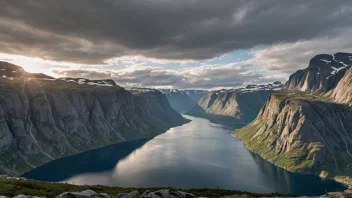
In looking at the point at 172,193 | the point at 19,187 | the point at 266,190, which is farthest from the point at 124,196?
the point at 266,190

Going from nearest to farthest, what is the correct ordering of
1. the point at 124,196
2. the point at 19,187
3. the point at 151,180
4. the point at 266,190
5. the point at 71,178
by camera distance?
the point at 124,196 < the point at 19,187 < the point at 266,190 < the point at 151,180 < the point at 71,178

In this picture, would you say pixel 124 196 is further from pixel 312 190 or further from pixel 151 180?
pixel 312 190

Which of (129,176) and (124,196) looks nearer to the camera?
(124,196)

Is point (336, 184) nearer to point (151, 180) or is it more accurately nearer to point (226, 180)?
point (226, 180)

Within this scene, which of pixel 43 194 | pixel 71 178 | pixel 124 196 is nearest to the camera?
pixel 124 196

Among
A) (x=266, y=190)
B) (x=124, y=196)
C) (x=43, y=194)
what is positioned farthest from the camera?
(x=266, y=190)

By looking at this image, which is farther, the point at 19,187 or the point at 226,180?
the point at 226,180

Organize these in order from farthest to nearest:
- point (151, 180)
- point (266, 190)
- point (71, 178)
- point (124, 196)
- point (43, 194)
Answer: point (71, 178)
point (151, 180)
point (266, 190)
point (43, 194)
point (124, 196)

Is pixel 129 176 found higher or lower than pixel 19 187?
lower

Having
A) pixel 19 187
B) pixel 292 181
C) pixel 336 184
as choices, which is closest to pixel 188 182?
pixel 292 181
